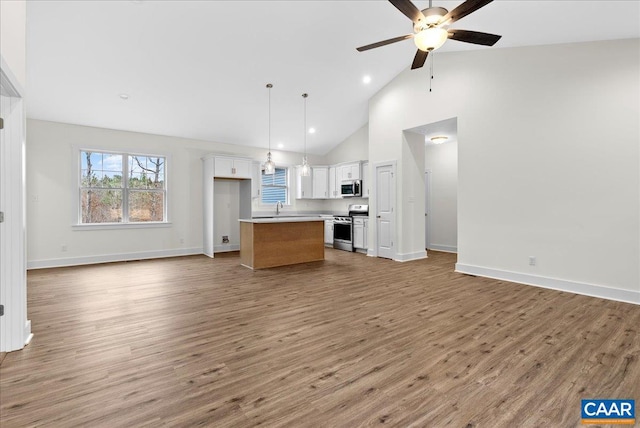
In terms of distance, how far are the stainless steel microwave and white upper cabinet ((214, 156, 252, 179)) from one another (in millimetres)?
2507

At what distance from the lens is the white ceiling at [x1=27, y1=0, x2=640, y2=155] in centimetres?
371

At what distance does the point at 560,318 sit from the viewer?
10.3 feet

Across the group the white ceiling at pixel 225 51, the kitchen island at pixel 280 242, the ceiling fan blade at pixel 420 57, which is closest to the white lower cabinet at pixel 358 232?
the kitchen island at pixel 280 242

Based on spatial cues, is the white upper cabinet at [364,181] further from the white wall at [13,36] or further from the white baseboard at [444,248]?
the white wall at [13,36]

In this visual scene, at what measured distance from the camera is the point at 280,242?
5828mm

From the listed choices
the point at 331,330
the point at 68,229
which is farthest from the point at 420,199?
the point at 68,229

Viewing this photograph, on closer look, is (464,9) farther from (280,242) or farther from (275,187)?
(275,187)

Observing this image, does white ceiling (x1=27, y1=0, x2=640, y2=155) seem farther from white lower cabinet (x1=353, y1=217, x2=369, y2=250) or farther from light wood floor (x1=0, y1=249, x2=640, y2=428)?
light wood floor (x1=0, y1=249, x2=640, y2=428)

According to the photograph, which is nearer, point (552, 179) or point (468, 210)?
point (552, 179)

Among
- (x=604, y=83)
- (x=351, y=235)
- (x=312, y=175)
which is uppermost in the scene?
(x=604, y=83)

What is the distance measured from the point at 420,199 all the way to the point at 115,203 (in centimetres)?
651

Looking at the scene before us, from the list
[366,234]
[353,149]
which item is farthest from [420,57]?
[353,149]

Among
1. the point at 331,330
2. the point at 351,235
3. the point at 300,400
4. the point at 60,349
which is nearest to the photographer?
the point at 300,400

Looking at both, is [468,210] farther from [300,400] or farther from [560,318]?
[300,400]
